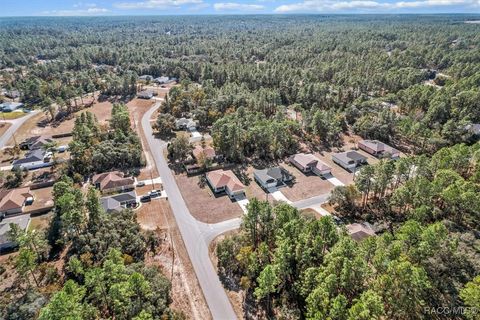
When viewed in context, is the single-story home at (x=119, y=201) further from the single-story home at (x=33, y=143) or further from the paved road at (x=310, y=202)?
the single-story home at (x=33, y=143)

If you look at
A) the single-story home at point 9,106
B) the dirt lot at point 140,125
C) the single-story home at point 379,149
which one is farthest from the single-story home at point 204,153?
the single-story home at point 9,106

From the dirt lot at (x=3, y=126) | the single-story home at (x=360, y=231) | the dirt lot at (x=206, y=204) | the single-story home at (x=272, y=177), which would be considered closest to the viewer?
the single-story home at (x=360, y=231)

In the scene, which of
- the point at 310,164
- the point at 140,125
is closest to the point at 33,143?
the point at 140,125

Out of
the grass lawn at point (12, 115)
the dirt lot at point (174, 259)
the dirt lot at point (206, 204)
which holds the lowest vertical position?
the grass lawn at point (12, 115)

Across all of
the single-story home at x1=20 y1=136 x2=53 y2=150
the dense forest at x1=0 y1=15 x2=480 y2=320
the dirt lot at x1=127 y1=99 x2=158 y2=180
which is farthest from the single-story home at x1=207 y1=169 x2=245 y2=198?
the single-story home at x1=20 y1=136 x2=53 y2=150

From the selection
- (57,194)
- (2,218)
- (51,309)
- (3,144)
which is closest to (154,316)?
(51,309)

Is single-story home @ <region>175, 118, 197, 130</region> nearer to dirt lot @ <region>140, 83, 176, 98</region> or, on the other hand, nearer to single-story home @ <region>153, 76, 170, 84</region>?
dirt lot @ <region>140, 83, 176, 98</region>
